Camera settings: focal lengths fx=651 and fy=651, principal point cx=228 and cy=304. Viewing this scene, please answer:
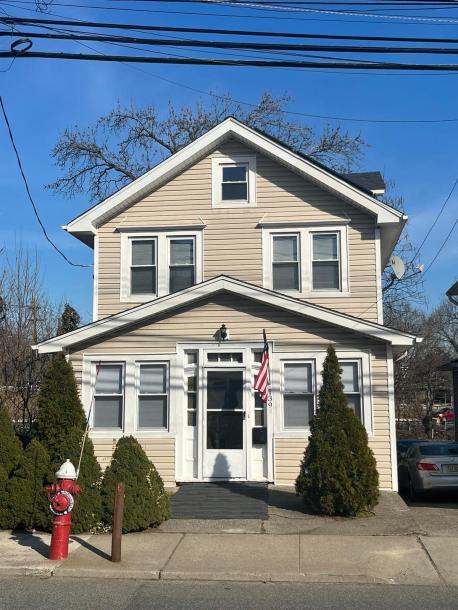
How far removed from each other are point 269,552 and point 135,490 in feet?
7.31

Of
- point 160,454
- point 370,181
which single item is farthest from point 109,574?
point 370,181

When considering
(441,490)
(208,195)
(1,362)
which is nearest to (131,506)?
(441,490)

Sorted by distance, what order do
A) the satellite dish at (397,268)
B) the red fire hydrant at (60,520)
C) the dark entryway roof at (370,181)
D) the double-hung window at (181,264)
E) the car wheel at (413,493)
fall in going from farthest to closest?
the dark entryway roof at (370,181)
the satellite dish at (397,268)
the double-hung window at (181,264)
the car wheel at (413,493)
the red fire hydrant at (60,520)

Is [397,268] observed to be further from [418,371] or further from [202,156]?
[418,371]

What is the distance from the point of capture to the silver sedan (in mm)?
13234

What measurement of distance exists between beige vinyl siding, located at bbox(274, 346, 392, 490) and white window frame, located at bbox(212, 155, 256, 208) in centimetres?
462

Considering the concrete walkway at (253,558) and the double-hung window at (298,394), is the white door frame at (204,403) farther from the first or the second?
the concrete walkway at (253,558)

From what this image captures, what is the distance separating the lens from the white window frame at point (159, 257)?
1489 cm

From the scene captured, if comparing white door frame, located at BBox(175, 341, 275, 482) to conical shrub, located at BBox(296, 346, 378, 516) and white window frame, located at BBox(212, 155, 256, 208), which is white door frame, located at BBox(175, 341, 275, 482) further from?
white window frame, located at BBox(212, 155, 256, 208)

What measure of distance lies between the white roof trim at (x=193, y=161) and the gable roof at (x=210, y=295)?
9.68ft

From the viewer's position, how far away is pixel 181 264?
1506 cm

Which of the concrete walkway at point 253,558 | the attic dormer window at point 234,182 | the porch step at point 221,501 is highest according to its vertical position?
the attic dormer window at point 234,182

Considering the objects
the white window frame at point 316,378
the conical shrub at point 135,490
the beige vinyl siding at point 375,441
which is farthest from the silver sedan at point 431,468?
the conical shrub at point 135,490

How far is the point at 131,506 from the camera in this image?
952cm
